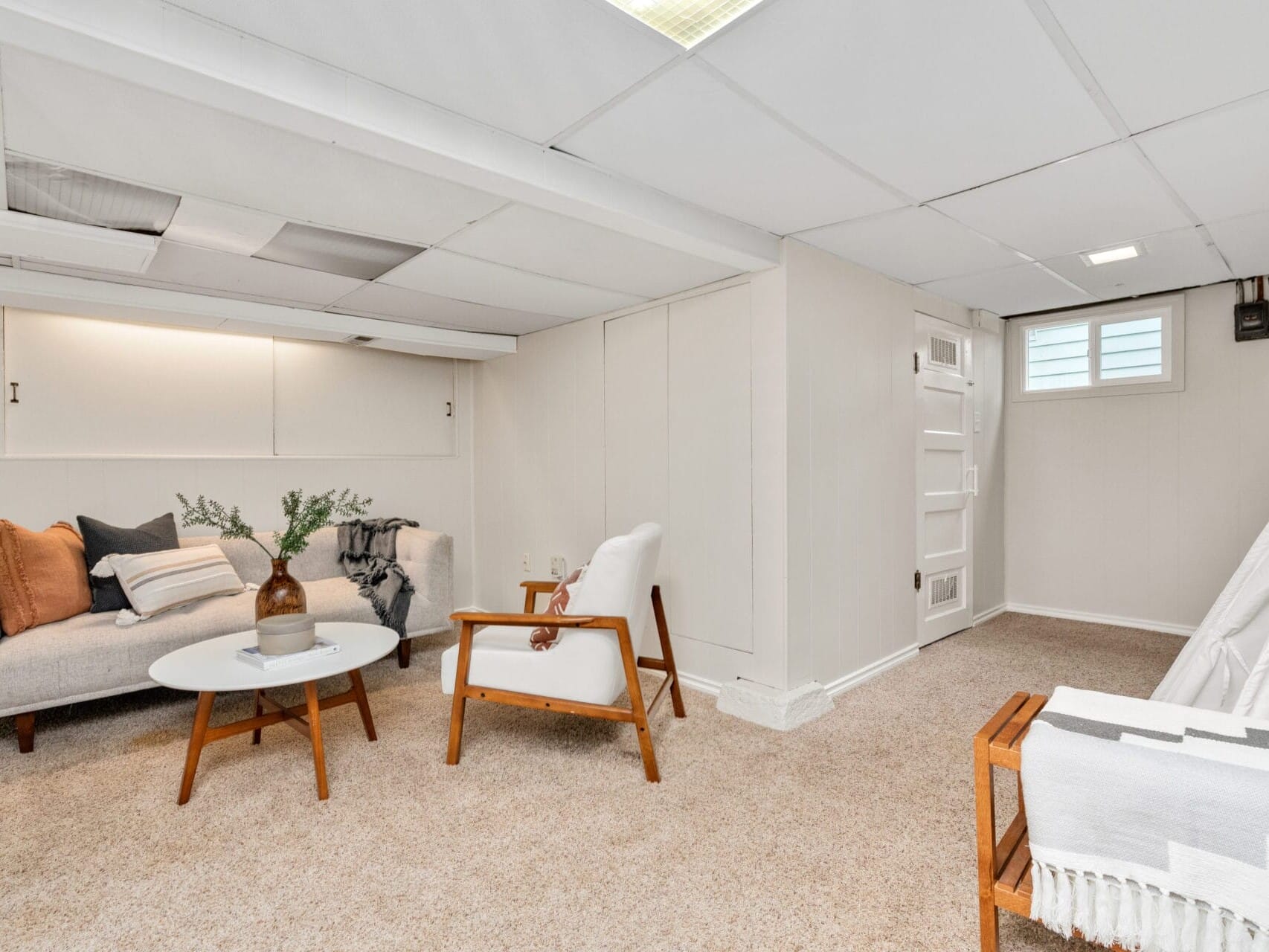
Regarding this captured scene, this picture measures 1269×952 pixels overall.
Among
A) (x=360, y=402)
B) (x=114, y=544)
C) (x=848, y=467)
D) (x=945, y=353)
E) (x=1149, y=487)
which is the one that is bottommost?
(x=114, y=544)

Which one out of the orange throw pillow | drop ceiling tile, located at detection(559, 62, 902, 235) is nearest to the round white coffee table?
the orange throw pillow

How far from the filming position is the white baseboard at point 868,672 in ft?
10.7

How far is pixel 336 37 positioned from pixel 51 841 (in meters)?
2.43

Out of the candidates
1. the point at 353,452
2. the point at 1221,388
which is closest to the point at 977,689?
the point at 1221,388

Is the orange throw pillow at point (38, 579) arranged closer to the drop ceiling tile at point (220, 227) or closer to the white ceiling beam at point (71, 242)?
the white ceiling beam at point (71, 242)

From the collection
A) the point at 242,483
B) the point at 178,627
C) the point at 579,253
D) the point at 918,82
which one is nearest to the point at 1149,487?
the point at 918,82

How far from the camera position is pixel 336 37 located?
1.53 m

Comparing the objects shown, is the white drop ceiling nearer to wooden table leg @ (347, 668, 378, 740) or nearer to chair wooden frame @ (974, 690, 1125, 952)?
chair wooden frame @ (974, 690, 1125, 952)

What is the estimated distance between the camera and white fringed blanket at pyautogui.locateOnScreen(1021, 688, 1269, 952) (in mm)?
1133

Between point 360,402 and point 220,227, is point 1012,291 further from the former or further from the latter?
point 360,402

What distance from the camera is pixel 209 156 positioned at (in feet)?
6.43

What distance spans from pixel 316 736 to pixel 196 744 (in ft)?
1.26

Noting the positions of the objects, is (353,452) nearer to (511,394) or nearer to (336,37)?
(511,394)

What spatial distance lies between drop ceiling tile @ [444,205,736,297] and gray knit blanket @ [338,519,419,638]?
6.24 ft
